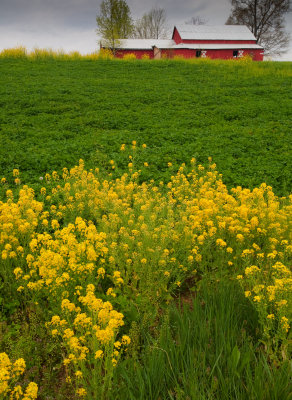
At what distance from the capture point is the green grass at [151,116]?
8.39 meters

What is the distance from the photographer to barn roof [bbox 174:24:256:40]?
36.2 metres

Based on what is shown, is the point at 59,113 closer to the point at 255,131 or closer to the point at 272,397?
the point at 255,131

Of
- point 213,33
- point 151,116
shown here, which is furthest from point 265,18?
point 151,116

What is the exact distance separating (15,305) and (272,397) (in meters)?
2.62

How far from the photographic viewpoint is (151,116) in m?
12.7

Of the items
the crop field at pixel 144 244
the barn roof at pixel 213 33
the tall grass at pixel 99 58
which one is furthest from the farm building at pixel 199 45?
the crop field at pixel 144 244

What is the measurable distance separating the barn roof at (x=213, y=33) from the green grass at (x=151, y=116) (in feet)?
53.8

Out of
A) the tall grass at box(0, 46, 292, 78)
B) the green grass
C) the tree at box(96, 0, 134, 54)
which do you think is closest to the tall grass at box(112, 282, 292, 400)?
the green grass

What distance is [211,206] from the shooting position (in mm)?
4703

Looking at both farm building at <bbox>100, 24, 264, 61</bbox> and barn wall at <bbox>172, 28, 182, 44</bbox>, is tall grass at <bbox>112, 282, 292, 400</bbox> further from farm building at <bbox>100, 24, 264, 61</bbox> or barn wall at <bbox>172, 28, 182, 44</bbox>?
barn wall at <bbox>172, 28, 182, 44</bbox>

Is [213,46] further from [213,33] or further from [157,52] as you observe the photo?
[157,52]

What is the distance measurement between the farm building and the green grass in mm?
14772

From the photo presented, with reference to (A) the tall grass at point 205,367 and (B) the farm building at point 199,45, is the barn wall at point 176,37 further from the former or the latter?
(A) the tall grass at point 205,367

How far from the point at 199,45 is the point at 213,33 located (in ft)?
10.5
